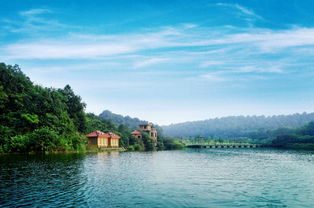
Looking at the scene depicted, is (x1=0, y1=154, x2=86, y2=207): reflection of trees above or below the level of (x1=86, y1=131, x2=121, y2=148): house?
below

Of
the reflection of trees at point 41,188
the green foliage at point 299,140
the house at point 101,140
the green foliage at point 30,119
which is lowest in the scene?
the green foliage at point 299,140

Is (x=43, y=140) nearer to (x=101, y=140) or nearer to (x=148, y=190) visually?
(x=101, y=140)

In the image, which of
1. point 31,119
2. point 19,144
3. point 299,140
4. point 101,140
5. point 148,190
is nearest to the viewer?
point 148,190

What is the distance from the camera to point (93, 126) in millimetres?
79500

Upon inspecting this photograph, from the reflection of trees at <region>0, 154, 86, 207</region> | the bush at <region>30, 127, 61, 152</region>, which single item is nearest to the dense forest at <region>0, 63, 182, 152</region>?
the bush at <region>30, 127, 61, 152</region>

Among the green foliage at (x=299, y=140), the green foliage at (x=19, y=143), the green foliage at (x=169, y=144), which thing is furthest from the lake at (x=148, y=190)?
the green foliage at (x=299, y=140)

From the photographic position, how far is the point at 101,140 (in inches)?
2648

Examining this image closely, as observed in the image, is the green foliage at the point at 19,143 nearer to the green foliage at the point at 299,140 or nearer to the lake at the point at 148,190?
the lake at the point at 148,190

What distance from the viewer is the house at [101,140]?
2579 inches

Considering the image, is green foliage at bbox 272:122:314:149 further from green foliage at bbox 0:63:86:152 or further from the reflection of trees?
the reflection of trees

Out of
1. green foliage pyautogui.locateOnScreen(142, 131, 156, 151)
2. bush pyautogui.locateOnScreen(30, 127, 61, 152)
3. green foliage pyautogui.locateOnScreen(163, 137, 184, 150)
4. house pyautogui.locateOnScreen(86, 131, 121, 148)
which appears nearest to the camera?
bush pyautogui.locateOnScreen(30, 127, 61, 152)

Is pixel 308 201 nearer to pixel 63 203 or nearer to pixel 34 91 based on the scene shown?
pixel 63 203

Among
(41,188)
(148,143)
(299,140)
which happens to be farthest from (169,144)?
(41,188)

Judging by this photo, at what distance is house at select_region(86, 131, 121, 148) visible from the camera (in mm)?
65500
